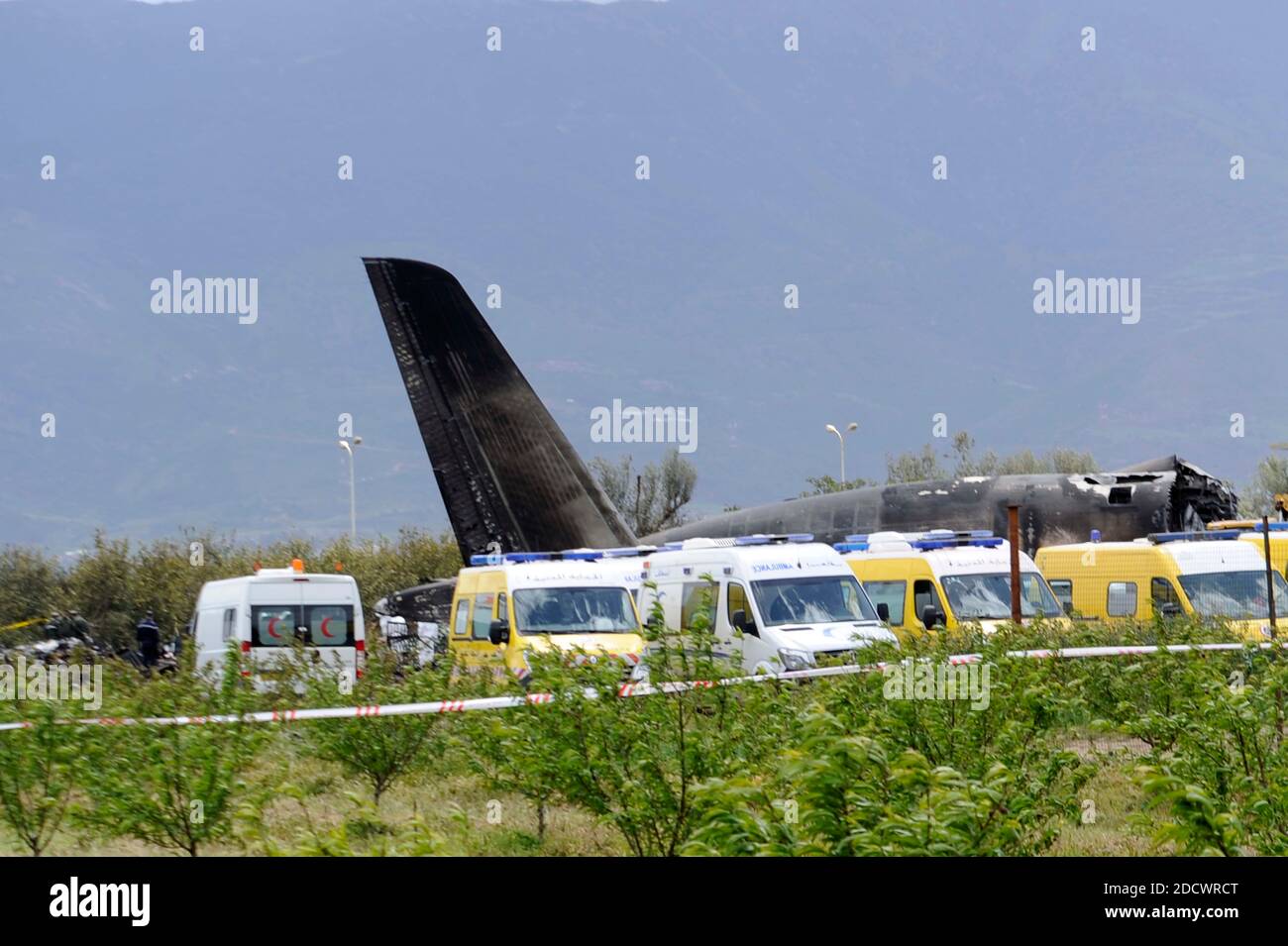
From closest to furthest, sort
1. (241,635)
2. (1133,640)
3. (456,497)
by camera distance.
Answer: (1133,640) < (241,635) < (456,497)

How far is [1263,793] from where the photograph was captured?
735 cm

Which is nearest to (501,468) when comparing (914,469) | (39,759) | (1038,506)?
(1038,506)

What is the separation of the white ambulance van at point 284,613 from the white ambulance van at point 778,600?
526cm

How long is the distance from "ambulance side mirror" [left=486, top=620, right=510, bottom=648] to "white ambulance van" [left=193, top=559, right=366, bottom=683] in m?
3.59

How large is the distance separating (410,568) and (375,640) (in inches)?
1403

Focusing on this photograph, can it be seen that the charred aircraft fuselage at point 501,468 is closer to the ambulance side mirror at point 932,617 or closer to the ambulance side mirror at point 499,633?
the ambulance side mirror at point 932,617

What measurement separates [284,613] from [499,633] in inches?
202

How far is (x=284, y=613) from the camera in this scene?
22.6 m

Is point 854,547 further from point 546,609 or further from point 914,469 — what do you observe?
point 914,469

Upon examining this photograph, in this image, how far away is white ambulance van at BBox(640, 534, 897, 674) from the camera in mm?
18922

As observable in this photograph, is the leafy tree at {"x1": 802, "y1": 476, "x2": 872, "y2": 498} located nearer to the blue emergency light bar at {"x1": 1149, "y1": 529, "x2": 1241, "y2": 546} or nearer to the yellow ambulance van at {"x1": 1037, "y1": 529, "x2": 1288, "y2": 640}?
the blue emergency light bar at {"x1": 1149, "y1": 529, "x2": 1241, "y2": 546}
